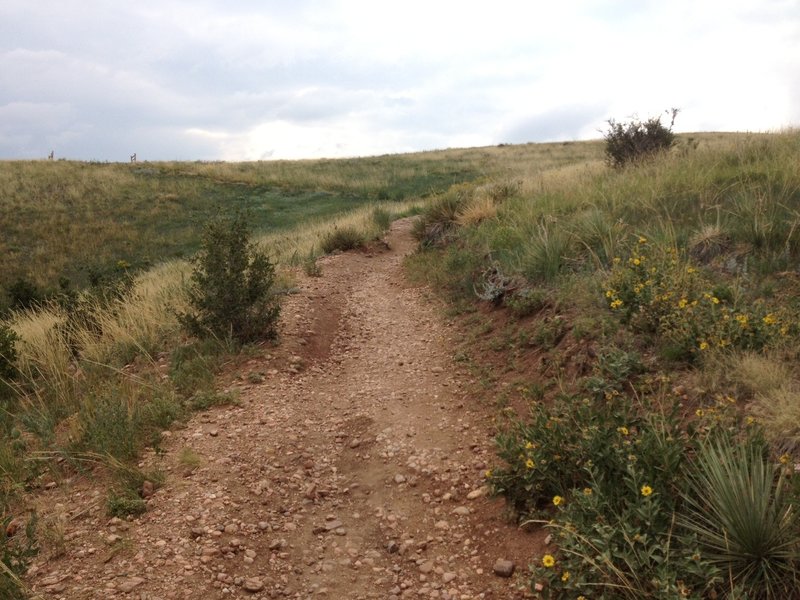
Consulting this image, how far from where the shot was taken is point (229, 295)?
6168 millimetres

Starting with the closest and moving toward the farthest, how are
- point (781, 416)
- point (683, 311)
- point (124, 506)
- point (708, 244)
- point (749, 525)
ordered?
point (749, 525), point (781, 416), point (124, 506), point (683, 311), point (708, 244)

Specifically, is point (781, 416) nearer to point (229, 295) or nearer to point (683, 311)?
point (683, 311)

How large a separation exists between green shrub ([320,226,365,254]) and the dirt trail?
Answer: 6303mm

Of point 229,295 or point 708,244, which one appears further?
point 229,295

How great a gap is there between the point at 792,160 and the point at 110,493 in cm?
734

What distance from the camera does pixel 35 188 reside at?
28.7 metres

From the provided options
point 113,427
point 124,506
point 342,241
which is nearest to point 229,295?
point 113,427

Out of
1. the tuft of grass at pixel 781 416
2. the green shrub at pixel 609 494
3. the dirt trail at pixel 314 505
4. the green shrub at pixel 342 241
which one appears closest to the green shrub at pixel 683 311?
the tuft of grass at pixel 781 416

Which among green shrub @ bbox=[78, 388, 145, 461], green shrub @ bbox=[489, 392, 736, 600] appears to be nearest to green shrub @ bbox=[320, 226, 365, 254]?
green shrub @ bbox=[78, 388, 145, 461]

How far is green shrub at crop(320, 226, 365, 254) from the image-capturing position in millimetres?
11898

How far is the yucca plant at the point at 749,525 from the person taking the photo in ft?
7.07

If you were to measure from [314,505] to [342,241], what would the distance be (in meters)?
8.70

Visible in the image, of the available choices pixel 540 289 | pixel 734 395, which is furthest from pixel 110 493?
pixel 540 289

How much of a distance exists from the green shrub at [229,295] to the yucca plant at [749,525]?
4721 millimetres
